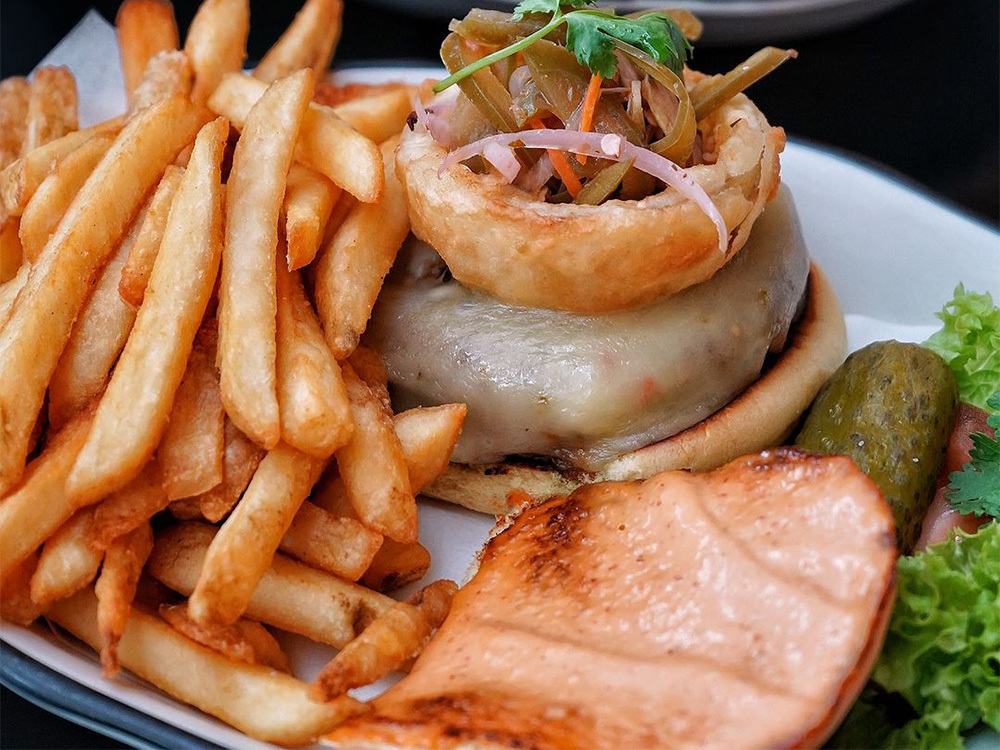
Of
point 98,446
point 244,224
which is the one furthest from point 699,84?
point 98,446

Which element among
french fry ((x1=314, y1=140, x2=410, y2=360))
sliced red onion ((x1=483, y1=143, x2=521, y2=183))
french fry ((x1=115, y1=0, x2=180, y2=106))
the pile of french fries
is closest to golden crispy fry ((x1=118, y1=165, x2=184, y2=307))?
the pile of french fries

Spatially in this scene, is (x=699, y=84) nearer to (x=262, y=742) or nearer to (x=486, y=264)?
(x=486, y=264)

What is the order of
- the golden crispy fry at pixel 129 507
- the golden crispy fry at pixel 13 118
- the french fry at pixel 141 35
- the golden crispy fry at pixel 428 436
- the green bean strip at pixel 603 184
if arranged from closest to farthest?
the golden crispy fry at pixel 129 507, the golden crispy fry at pixel 428 436, the green bean strip at pixel 603 184, the golden crispy fry at pixel 13 118, the french fry at pixel 141 35

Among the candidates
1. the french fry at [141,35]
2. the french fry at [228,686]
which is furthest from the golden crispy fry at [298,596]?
the french fry at [141,35]

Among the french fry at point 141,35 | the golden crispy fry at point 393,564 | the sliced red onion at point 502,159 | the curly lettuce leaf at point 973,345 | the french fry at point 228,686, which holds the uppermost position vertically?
the french fry at point 141,35

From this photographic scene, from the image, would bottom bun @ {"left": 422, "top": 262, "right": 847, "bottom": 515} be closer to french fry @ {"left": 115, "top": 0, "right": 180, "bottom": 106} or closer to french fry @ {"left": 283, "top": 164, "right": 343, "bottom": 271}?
french fry @ {"left": 283, "top": 164, "right": 343, "bottom": 271}

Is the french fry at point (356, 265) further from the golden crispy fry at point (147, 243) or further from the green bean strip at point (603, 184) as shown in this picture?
the green bean strip at point (603, 184)
